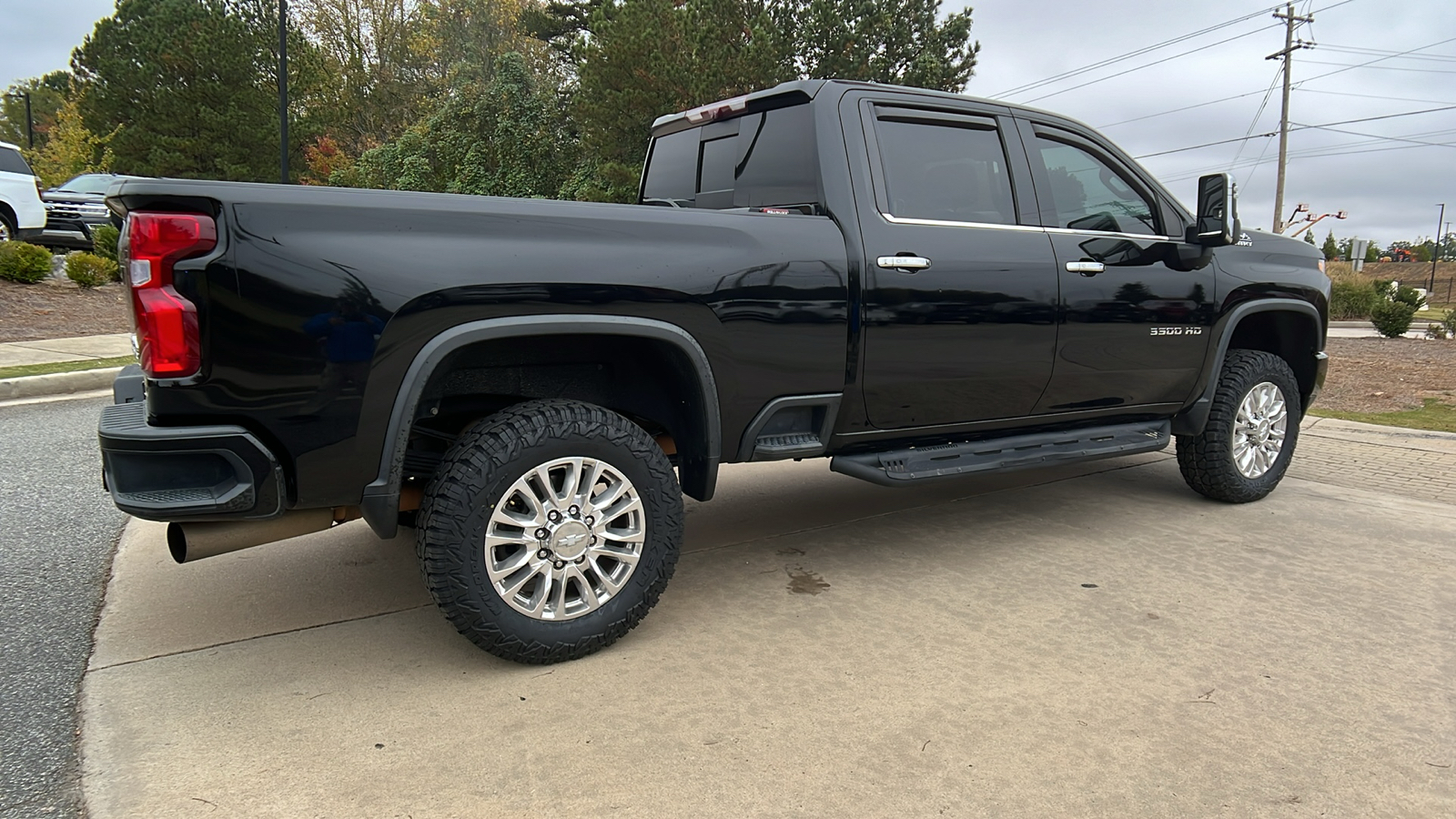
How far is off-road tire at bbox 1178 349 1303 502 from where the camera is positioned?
4.82m

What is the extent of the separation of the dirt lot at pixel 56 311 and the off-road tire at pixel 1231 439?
11.9 m

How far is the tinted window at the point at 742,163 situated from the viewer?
12.0 ft

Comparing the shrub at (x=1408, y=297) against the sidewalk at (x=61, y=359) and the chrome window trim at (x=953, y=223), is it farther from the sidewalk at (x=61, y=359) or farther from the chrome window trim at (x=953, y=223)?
the sidewalk at (x=61, y=359)

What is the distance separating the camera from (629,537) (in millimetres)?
2996

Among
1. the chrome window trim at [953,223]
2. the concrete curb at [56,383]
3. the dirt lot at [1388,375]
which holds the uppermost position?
the chrome window trim at [953,223]

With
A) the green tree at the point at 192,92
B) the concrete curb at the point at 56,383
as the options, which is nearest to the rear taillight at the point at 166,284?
the concrete curb at the point at 56,383

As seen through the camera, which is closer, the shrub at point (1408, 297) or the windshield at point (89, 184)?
the shrub at point (1408, 297)

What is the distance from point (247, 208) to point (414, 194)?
45 cm

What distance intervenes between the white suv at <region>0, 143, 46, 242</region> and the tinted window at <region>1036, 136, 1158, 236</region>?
1695cm

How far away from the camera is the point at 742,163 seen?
398cm

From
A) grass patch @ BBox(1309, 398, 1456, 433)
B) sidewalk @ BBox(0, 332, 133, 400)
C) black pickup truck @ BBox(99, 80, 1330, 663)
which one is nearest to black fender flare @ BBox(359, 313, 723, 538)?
black pickup truck @ BBox(99, 80, 1330, 663)

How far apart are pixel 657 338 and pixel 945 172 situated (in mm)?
1607

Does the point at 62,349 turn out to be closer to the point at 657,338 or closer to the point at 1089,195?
the point at 657,338

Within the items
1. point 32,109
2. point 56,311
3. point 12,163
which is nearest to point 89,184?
point 12,163
